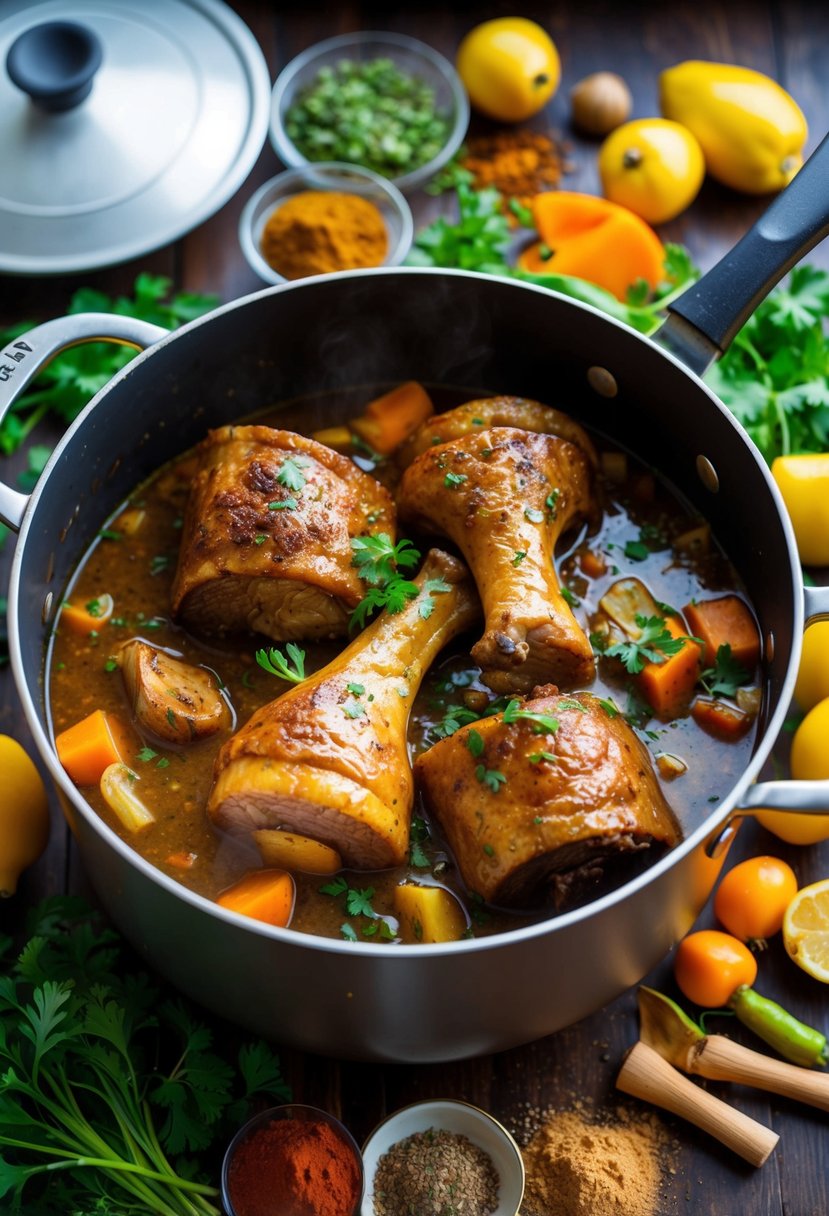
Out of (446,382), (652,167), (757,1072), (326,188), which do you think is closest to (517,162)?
(652,167)

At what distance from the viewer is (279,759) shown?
2402 millimetres

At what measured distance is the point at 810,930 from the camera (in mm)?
2775

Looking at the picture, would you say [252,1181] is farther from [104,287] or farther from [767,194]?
[767,194]

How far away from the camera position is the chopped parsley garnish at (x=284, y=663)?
8.57 ft

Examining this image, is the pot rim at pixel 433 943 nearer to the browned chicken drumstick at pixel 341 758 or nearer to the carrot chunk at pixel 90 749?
the carrot chunk at pixel 90 749

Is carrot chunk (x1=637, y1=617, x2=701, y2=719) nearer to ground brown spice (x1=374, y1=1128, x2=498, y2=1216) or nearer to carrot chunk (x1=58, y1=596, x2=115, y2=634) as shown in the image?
ground brown spice (x1=374, y1=1128, x2=498, y2=1216)

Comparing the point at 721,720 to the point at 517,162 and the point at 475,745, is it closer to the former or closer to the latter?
the point at 475,745

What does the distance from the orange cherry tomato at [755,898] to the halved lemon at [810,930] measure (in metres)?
0.04

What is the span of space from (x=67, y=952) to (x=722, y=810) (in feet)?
4.57

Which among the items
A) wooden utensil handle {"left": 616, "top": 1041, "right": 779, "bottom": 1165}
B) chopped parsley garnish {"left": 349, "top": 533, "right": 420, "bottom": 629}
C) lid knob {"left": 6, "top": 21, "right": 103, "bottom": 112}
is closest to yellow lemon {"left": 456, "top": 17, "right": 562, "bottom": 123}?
lid knob {"left": 6, "top": 21, "right": 103, "bottom": 112}

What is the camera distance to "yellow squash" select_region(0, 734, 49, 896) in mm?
2750

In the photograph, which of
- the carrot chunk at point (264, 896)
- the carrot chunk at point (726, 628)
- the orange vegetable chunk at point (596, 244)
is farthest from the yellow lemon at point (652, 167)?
the carrot chunk at point (264, 896)

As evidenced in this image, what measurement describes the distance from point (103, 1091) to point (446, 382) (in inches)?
71.8

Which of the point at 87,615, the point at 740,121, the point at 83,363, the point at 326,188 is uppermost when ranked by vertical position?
the point at 740,121
